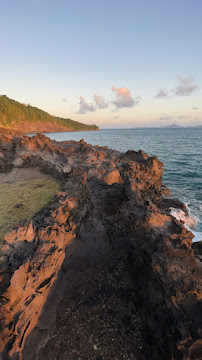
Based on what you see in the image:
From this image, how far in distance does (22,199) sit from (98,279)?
8.12 metres

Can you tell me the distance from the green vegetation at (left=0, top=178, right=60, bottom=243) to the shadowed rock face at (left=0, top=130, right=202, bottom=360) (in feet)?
6.96

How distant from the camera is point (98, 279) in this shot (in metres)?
6.97

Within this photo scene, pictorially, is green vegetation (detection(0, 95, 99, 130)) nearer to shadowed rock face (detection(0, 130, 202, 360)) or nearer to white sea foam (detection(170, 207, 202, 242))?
white sea foam (detection(170, 207, 202, 242))

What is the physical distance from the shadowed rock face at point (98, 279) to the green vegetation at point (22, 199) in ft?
6.96

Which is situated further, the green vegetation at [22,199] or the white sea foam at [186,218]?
the white sea foam at [186,218]

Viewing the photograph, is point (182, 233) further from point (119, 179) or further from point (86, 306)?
point (119, 179)

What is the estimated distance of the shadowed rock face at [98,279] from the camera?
4754 mm

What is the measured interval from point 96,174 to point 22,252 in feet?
22.3

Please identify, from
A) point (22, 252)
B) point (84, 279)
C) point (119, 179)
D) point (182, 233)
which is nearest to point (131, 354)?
point (84, 279)

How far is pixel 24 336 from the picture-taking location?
492 centimetres

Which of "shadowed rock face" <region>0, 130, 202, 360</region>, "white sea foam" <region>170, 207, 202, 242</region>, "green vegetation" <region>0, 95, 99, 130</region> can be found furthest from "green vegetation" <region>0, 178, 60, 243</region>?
"green vegetation" <region>0, 95, 99, 130</region>

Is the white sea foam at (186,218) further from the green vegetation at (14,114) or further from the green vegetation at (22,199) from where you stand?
the green vegetation at (14,114)

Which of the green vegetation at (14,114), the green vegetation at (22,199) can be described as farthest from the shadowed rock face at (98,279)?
the green vegetation at (14,114)

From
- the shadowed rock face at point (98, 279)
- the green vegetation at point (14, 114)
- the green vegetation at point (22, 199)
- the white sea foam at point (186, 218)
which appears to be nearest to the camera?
the shadowed rock face at point (98, 279)
